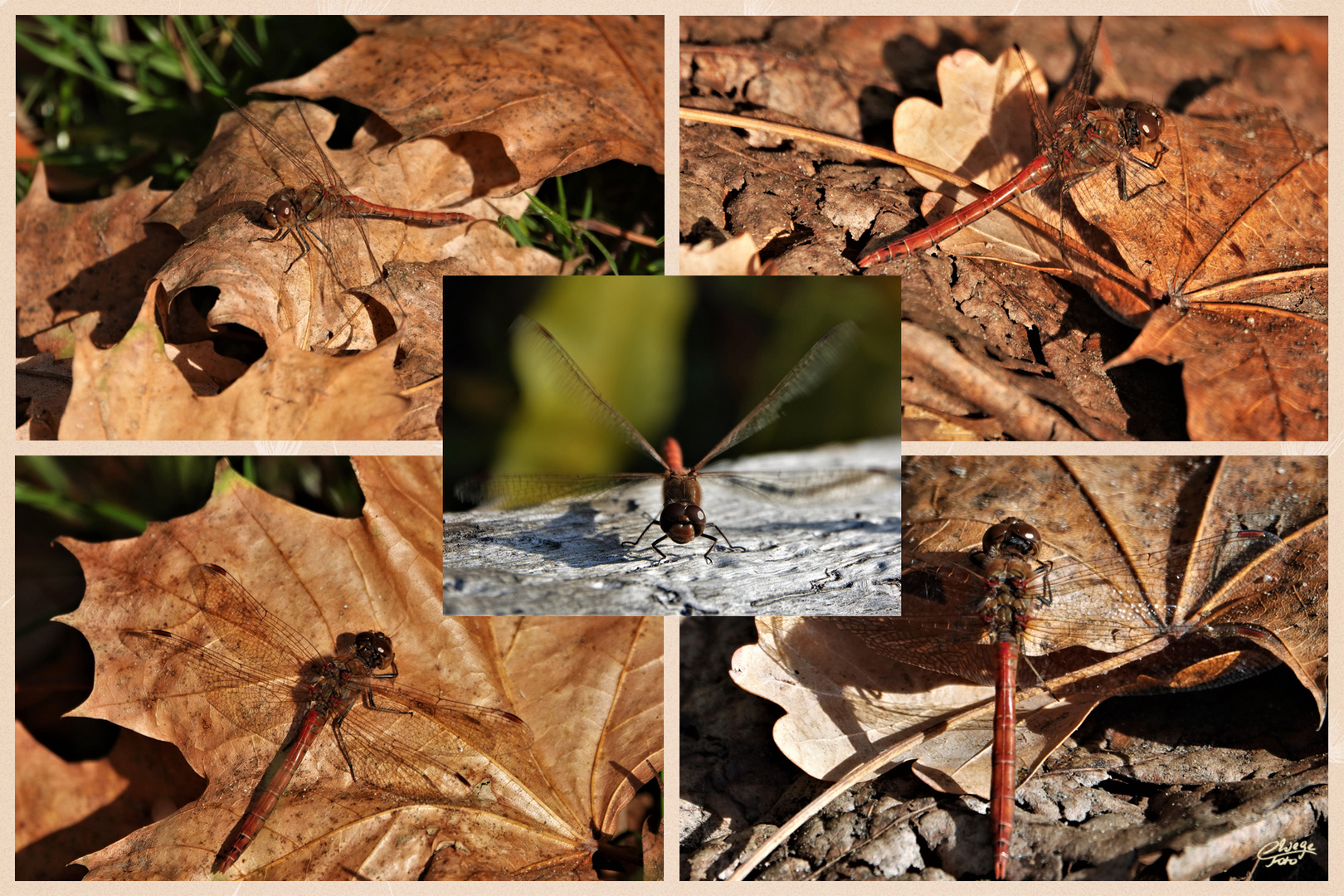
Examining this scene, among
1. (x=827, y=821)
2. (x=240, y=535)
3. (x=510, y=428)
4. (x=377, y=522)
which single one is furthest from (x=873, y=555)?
(x=240, y=535)

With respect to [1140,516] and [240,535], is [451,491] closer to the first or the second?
[240,535]

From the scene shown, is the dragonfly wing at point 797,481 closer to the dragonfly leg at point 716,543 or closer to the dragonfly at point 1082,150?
the dragonfly leg at point 716,543

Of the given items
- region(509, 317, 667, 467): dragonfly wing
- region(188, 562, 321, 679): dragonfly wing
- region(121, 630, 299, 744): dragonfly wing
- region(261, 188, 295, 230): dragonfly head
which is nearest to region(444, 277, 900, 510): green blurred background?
region(509, 317, 667, 467): dragonfly wing

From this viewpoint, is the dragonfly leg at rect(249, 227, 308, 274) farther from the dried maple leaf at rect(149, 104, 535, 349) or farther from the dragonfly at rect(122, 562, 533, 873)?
the dragonfly at rect(122, 562, 533, 873)

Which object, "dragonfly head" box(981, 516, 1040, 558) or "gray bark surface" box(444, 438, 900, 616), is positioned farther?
"dragonfly head" box(981, 516, 1040, 558)

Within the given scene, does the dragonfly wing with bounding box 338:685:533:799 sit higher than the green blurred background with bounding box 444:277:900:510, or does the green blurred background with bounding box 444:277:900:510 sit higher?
the green blurred background with bounding box 444:277:900:510

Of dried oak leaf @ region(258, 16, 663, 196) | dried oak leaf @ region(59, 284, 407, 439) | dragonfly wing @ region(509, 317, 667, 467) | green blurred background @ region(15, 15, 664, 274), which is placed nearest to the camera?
dried oak leaf @ region(59, 284, 407, 439)

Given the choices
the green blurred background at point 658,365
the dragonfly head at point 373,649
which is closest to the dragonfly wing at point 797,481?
the green blurred background at point 658,365

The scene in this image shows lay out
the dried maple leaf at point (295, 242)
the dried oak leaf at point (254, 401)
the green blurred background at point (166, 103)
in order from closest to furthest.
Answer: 1. the dried oak leaf at point (254, 401)
2. the dried maple leaf at point (295, 242)
3. the green blurred background at point (166, 103)
